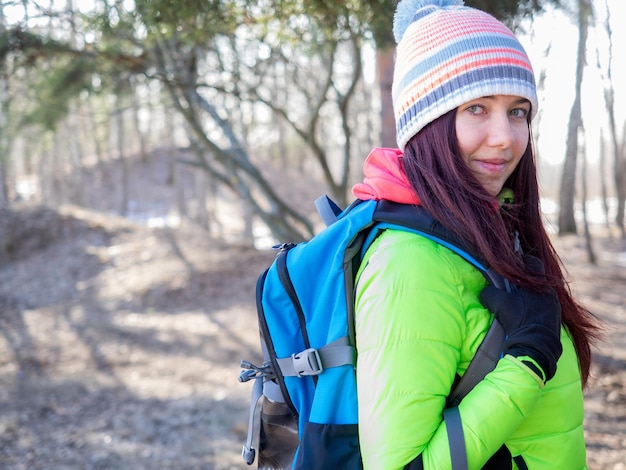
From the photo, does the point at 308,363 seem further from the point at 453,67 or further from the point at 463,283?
the point at 453,67

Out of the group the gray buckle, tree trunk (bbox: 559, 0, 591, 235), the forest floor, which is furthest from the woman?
tree trunk (bbox: 559, 0, 591, 235)

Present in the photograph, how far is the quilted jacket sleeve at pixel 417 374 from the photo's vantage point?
1.15 m

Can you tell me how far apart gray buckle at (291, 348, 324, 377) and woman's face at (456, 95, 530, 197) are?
0.62 metres

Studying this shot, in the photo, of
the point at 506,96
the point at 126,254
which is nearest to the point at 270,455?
the point at 506,96

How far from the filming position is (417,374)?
45.2 inches

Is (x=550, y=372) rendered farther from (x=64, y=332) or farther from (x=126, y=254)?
(x=126, y=254)

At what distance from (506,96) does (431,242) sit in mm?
461

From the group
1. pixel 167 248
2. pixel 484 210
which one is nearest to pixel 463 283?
pixel 484 210

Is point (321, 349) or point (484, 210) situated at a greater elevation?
point (484, 210)

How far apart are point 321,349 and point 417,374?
0.89 feet

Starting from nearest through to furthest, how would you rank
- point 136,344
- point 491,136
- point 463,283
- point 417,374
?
point 417,374
point 463,283
point 491,136
point 136,344

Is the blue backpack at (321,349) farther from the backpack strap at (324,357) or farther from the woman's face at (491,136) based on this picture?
the woman's face at (491,136)

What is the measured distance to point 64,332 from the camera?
934 cm

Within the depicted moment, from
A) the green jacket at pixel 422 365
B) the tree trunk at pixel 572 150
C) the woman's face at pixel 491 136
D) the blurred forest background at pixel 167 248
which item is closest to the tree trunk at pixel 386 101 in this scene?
the blurred forest background at pixel 167 248
